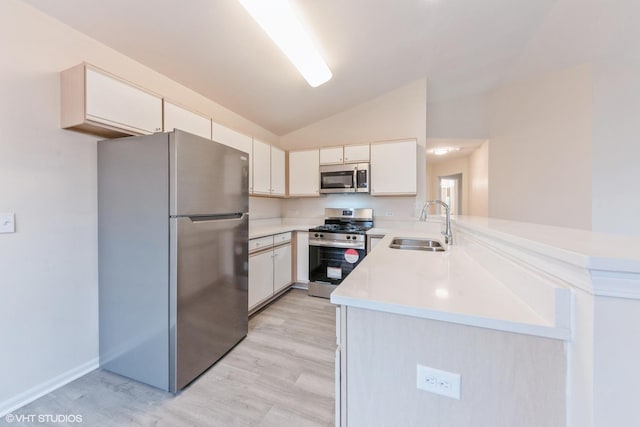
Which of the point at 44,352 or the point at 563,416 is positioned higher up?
the point at 563,416

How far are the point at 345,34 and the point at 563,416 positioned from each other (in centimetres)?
275

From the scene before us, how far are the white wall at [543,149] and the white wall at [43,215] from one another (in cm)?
528

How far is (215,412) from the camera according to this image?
1471mm

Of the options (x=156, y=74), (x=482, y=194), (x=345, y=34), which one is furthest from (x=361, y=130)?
(x=482, y=194)

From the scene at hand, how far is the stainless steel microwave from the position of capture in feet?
11.1

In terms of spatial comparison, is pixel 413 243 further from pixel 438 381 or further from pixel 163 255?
pixel 163 255

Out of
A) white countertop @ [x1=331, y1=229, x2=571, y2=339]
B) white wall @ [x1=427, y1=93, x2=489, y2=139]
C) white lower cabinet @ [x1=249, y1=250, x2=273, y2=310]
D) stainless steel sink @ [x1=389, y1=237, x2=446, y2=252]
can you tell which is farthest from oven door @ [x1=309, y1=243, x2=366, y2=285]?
white wall @ [x1=427, y1=93, x2=489, y2=139]

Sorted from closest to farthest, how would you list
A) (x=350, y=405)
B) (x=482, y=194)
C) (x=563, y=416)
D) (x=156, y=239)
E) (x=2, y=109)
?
(x=563, y=416), (x=350, y=405), (x=2, y=109), (x=156, y=239), (x=482, y=194)

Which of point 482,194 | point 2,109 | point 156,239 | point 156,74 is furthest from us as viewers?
point 482,194

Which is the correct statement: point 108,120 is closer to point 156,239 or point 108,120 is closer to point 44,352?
point 156,239

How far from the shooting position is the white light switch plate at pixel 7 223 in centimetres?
145

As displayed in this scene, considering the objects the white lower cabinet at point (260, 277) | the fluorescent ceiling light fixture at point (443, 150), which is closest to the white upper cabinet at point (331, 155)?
the white lower cabinet at point (260, 277)

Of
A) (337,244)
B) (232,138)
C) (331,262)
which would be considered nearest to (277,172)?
(232,138)

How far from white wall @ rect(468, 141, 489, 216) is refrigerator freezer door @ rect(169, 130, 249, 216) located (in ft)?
14.9
